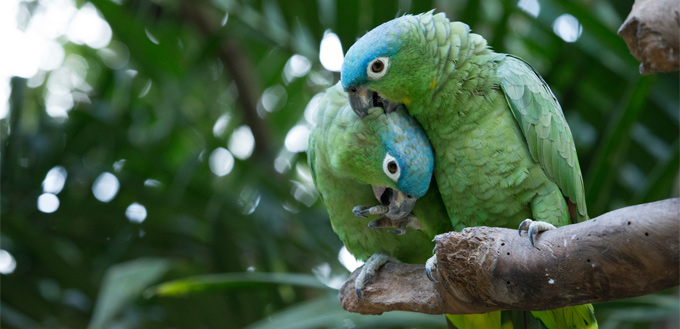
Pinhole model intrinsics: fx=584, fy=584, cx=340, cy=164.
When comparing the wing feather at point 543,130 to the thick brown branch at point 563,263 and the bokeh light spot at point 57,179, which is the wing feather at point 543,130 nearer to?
the thick brown branch at point 563,263

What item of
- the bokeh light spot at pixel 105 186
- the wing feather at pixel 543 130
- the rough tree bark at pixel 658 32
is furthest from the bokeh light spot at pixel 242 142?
the rough tree bark at pixel 658 32

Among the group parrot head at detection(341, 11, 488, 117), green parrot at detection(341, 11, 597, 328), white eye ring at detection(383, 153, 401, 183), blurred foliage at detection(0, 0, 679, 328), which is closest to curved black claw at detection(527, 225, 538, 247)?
green parrot at detection(341, 11, 597, 328)

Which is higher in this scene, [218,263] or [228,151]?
[228,151]

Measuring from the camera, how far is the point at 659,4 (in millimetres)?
702

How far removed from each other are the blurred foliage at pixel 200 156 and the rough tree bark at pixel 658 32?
3.56 ft

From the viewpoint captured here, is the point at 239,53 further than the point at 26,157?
Yes

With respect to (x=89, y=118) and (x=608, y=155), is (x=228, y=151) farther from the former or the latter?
(x=608, y=155)

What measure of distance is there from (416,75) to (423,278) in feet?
1.41

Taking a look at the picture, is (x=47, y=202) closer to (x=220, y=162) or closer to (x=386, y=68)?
(x=220, y=162)

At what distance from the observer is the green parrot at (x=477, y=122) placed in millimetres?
1210

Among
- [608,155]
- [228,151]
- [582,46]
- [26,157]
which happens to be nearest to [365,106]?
[608,155]

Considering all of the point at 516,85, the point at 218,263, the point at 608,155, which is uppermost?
the point at 218,263

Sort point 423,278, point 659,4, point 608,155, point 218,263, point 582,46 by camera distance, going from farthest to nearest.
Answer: point 218,263 → point 582,46 → point 608,155 → point 423,278 → point 659,4

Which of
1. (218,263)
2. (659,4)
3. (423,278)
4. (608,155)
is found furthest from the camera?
(218,263)
